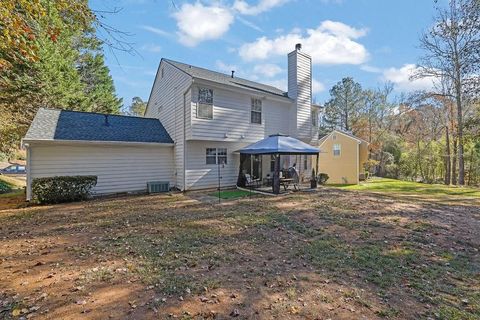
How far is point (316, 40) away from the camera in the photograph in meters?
16.1

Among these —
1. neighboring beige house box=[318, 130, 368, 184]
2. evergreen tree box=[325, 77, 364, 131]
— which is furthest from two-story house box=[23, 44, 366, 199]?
evergreen tree box=[325, 77, 364, 131]

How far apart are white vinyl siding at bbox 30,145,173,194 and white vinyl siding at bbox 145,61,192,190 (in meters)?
0.80

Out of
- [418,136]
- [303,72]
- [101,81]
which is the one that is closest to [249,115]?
[303,72]

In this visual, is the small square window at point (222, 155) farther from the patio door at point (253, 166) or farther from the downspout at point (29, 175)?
the downspout at point (29, 175)

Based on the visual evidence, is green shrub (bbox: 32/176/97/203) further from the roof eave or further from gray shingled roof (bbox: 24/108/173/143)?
gray shingled roof (bbox: 24/108/173/143)

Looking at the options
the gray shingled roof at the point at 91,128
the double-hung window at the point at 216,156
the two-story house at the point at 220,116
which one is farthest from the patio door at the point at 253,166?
the gray shingled roof at the point at 91,128

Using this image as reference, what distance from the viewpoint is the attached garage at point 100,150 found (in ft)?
33.2

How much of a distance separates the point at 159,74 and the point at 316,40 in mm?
10218

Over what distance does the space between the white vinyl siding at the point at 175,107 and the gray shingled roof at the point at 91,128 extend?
0.72 meters

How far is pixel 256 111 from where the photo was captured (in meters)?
14.6

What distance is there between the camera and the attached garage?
10109 mm

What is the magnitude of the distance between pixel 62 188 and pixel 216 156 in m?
6.91

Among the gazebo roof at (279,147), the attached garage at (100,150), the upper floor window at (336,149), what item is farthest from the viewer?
the upper floor window at (336,149)

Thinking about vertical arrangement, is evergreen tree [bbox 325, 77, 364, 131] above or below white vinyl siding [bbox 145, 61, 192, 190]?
above
